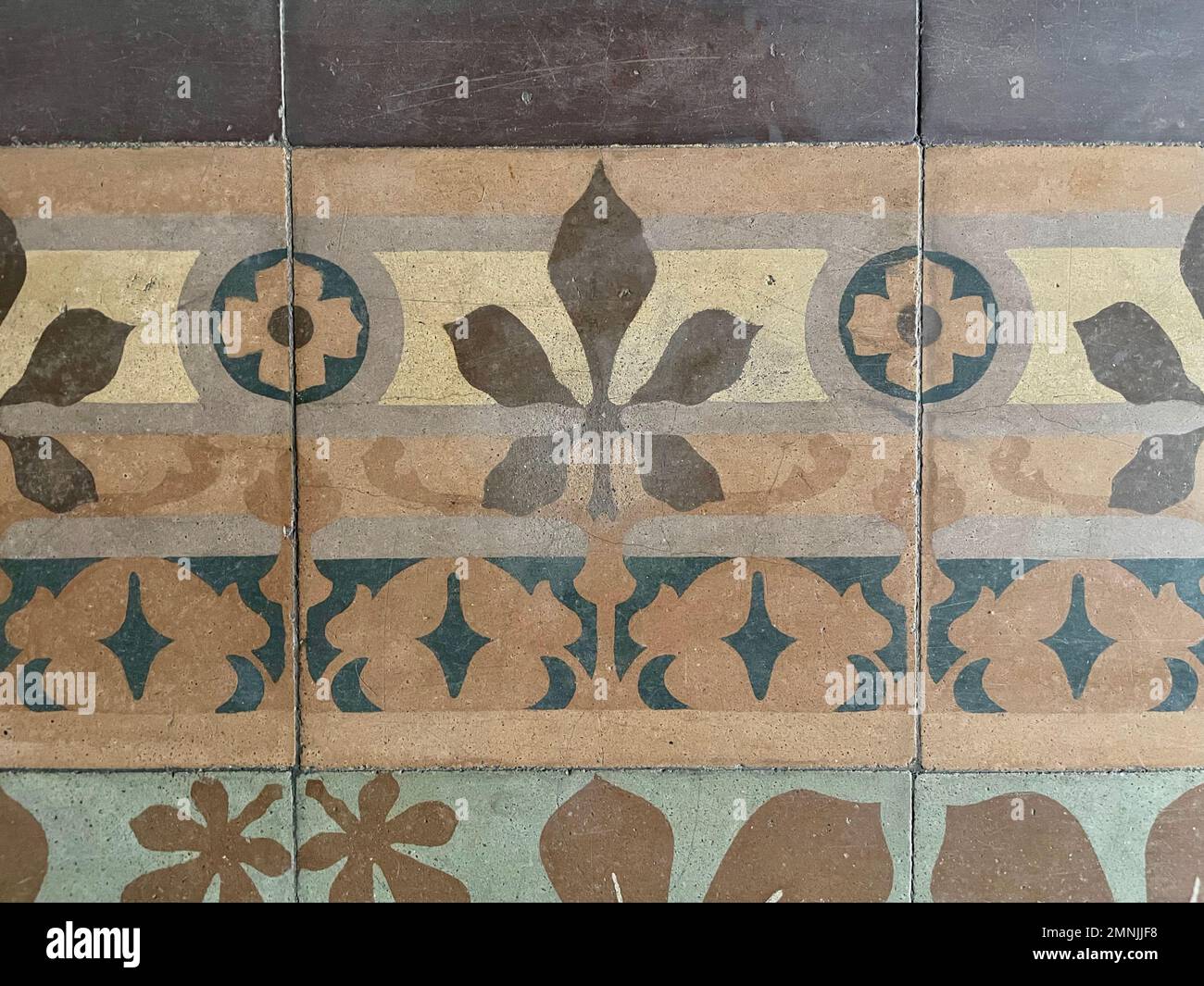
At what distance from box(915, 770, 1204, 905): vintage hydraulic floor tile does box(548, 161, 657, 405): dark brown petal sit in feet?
4.27

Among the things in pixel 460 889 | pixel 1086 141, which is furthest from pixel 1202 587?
pixel 460 889

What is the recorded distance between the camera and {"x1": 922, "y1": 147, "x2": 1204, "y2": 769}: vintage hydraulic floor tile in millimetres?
1966

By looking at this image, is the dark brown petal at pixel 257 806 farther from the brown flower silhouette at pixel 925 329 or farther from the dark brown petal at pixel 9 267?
the brown flower silhouette at pixel 925 329

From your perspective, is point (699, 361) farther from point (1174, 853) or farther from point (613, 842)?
point (1174, 853)

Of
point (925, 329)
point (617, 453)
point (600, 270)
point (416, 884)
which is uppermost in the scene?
point (600, 270)

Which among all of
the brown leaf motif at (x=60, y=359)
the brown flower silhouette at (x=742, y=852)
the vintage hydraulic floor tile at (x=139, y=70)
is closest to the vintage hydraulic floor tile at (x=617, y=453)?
the brown flower silhouette at (x=742, y=852)

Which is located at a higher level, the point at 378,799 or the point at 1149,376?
the point at 1149,376

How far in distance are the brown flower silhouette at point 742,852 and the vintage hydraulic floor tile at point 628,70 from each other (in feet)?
5.24

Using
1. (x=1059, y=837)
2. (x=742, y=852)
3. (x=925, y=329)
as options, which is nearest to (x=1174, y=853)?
(x=1059, y=837)

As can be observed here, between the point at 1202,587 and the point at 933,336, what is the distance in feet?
2.92

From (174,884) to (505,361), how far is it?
1.47m

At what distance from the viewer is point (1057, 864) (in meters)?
1.96

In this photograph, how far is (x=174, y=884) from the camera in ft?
6.34

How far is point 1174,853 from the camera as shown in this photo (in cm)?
196
